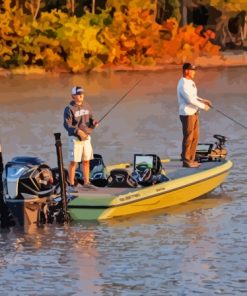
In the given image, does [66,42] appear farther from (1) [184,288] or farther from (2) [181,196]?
(1) [184,288]

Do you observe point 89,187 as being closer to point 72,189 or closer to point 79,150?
point 72,189

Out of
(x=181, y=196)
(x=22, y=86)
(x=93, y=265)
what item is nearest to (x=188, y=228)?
(x=181, y=196)

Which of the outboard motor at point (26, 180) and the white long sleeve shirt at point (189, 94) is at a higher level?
the white long sleeve shirt at point (189, 94)

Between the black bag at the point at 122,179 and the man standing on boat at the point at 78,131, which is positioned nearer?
the man standing on boat at the point at 78,131

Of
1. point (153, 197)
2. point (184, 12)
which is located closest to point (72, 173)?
point (153, 197)

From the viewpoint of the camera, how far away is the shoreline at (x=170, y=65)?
42.2m

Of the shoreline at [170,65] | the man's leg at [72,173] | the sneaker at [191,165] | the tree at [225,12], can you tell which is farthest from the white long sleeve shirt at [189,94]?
the tree at [225,12]

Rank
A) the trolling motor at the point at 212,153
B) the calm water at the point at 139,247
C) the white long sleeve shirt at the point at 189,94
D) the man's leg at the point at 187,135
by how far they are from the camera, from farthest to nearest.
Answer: the trolling motor at the point at 212,153 → the man's leg at the point at 187,135 → the white long sleeve shirt at the point at 189,94 → the calm water at the point at 139,247

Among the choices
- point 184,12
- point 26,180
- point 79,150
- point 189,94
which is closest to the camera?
point 26,180

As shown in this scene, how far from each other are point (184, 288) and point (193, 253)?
154 centimetres

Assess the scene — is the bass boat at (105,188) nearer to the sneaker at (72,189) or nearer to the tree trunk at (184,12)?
the sneaker at (72,189)

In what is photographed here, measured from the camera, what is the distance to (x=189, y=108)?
16.7m

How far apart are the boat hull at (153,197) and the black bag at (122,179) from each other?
0.30 metres

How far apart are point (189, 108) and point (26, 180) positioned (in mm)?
3434
